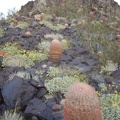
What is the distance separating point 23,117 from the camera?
5.92 metres

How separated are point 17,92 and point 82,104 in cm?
298

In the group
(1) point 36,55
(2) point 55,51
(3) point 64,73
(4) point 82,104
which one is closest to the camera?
(4) point 82,104

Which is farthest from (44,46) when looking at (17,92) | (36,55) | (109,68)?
(17,92)

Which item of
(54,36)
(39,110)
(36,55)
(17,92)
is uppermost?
(54,36)

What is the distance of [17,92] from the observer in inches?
247

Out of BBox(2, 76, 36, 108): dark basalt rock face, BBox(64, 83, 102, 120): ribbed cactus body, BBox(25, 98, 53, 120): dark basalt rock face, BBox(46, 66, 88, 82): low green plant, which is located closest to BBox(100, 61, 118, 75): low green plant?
BBox(46, 66, 88, 82): low green plant

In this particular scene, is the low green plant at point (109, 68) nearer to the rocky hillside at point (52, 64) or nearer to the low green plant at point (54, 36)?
the rocky hillside at point (52, 64)

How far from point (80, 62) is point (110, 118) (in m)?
3.40

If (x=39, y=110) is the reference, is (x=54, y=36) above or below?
above

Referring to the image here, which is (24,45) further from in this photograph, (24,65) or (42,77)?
(42,77)

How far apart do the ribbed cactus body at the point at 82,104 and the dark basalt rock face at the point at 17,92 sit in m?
2.72

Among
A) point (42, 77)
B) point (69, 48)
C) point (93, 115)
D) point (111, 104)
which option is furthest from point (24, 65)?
point (93, 115)

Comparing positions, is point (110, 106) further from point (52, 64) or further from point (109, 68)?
point (52, 64)

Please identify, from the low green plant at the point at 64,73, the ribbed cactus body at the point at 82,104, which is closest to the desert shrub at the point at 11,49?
the low green plant at the point at 64,73
